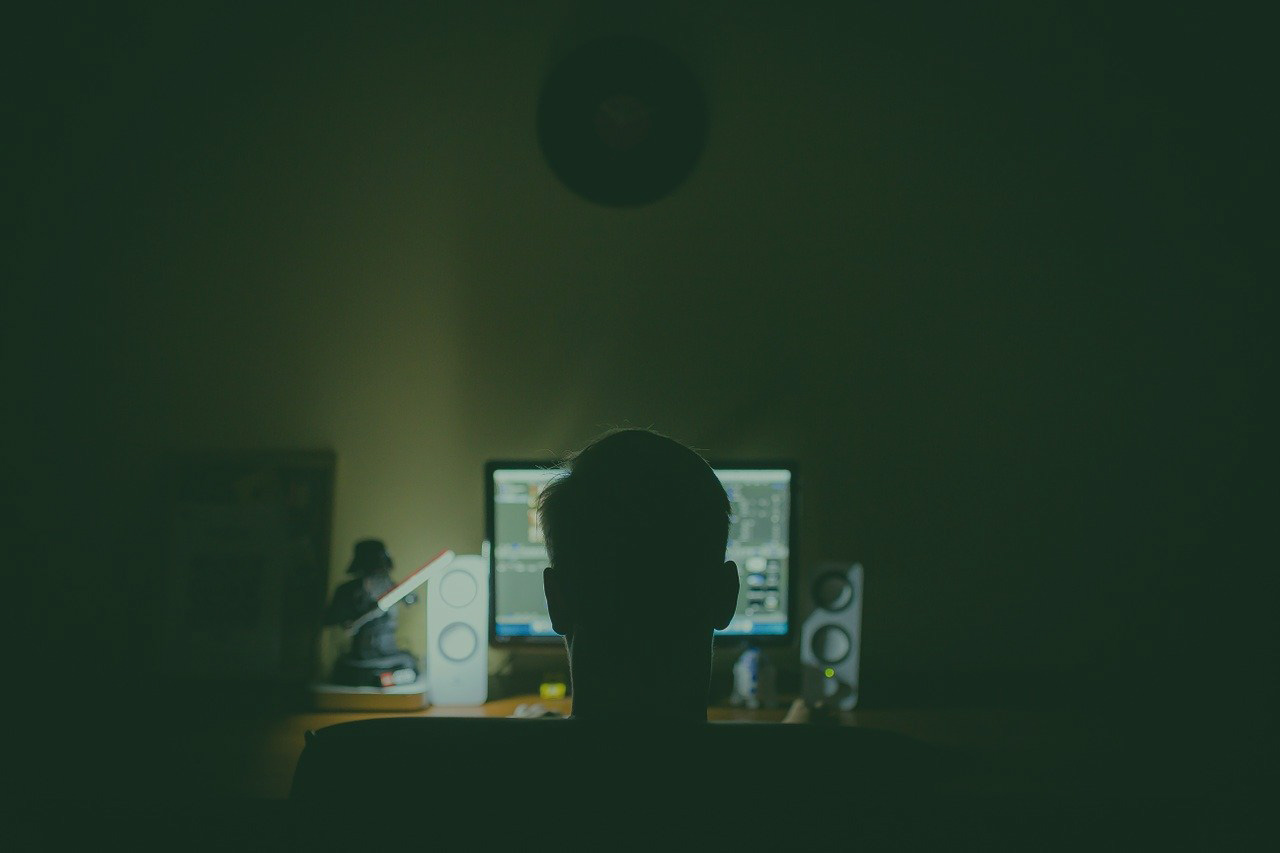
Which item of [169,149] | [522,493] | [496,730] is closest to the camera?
[496,730]

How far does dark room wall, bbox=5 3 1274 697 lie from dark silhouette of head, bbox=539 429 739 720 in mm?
978

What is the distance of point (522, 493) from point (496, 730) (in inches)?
42.7

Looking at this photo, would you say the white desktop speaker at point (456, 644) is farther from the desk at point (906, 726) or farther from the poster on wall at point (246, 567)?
the poster on wall at point (246, 567)

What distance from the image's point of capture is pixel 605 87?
192 centimetres

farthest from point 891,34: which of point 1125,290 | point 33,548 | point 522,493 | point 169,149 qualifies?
point 33,548

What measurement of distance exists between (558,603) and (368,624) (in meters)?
0.95

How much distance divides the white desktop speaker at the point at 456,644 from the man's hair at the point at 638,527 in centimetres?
87

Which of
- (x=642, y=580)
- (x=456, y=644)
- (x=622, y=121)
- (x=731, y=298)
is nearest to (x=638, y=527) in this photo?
(x=642, y=580)

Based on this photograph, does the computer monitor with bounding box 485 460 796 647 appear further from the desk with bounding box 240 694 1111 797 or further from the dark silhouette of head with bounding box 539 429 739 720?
the dark silhouette of head with bounding box 539 429 739 720

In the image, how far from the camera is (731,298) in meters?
1.97

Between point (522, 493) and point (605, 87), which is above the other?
point (605, 87)

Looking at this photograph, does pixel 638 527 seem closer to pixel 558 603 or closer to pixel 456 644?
pixel 558 603

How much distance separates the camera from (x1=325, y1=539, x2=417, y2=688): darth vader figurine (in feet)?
5.87

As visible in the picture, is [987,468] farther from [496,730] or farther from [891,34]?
[496,730]
